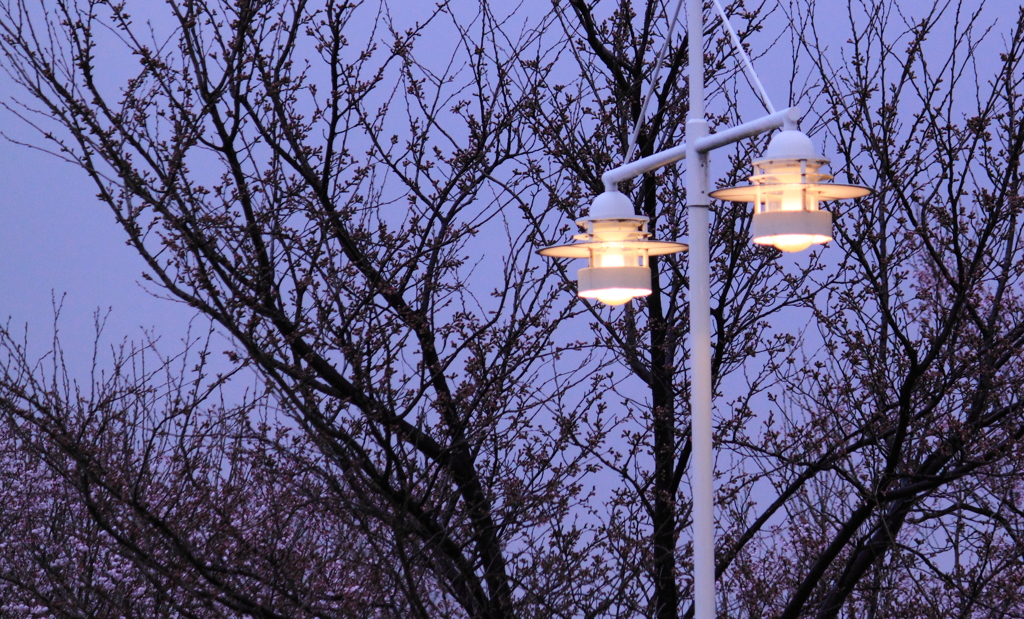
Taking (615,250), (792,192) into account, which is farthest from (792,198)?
(615,250)

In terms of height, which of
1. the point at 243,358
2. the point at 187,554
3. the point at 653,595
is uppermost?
the point at 243,358

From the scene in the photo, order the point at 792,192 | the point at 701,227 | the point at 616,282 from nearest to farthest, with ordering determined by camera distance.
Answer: the point at 792,192 < the point at 616,282 < the point at 701,227

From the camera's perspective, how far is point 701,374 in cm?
260

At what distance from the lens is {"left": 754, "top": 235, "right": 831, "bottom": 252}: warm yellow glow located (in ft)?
7.69

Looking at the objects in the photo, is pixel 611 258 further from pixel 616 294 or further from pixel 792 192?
pixel 792 192

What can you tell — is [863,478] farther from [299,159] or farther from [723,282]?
[299,159]

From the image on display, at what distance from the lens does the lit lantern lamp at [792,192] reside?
91.9 inches

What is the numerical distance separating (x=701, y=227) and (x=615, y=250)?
257 mm

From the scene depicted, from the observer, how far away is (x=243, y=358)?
405 centimetres

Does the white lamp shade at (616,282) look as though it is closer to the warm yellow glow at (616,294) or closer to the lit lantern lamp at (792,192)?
the warm yellow glow at (616,294)

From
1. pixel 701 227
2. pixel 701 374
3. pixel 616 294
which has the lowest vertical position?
pixel 701 374

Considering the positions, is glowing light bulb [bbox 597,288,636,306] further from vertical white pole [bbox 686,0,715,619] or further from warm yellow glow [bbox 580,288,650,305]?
vertical white pole [bbox 686,0,715,619]

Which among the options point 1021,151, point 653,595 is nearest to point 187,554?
point 653,595

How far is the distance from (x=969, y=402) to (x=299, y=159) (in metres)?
3.33
